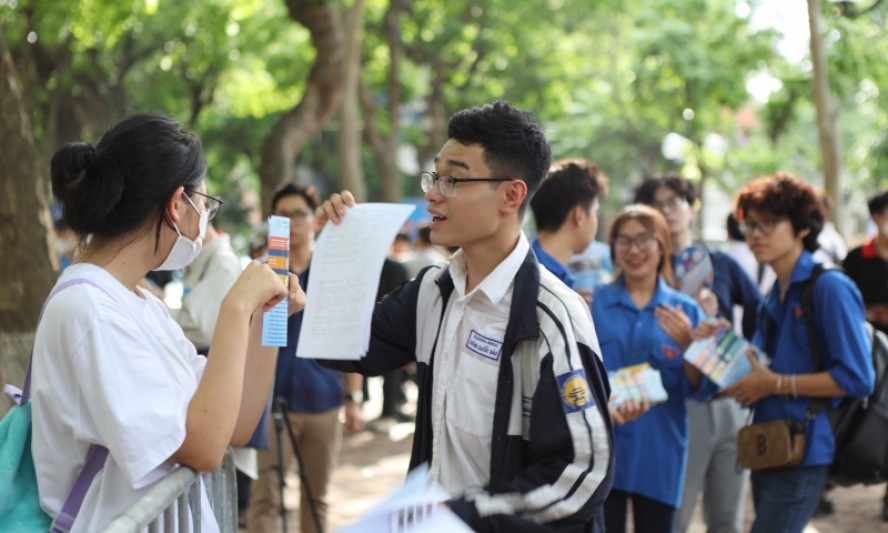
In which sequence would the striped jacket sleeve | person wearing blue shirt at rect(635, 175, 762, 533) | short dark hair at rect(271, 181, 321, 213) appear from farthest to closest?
short dark hair at rect(271, 181, 321, 213) → person wearing blue shirt at rect(635, 175, 762, 533) → the striped jacket sleeve

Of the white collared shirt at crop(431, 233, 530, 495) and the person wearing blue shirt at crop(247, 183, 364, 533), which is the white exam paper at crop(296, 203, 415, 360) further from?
the person wearing blue shirt at crop(247, 183, 364, 533)

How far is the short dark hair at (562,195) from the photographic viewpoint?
13.3ft

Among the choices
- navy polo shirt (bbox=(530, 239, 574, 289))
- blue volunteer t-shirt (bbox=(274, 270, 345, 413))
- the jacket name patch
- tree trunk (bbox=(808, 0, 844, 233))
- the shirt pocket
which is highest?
tree trunk (bbox=(808, 0, 844, 233))

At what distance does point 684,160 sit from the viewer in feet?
76.2

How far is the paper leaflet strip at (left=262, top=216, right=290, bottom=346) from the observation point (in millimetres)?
2277

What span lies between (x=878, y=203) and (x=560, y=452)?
4828 millimetres

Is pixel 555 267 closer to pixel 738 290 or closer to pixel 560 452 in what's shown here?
pixel 738 290

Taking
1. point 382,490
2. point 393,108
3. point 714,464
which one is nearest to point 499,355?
point 714,464

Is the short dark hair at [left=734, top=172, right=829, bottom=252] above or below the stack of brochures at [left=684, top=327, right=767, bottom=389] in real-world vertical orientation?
above

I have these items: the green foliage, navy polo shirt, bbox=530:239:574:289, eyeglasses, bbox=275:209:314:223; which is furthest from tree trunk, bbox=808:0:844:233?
eyeglasses, bbox=275:209:314:223

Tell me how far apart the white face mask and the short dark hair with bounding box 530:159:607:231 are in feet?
6.92

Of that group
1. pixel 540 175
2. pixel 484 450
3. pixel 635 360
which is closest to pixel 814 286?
pixel 635 360

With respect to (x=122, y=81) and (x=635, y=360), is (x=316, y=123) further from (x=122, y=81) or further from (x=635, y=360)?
(x=122, y=81)

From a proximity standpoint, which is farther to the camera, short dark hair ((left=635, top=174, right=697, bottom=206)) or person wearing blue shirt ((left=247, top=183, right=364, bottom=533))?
short dark hair ((left=635, top=174, right=697, bottom=206))
